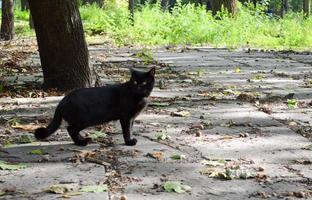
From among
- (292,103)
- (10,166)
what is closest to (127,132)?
(10,166)

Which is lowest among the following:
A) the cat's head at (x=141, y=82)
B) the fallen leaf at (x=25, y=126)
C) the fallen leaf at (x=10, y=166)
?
the fallen leaf at (x=25, y=126)

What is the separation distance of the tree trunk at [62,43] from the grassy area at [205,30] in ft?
26.6

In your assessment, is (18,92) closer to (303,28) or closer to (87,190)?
(87,190)

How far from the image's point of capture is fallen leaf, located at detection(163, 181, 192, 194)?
3.20m

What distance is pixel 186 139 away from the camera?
4.55m

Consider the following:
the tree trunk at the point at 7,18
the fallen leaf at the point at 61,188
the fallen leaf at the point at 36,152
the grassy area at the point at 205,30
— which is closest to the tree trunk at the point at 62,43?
the fallen leaf at the point at 36,152

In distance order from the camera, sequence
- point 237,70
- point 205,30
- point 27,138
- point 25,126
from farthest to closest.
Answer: point 205,30, point 237,70, point 25,126, point 27,138

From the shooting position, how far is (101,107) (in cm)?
441

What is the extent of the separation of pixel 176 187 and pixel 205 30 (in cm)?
1237

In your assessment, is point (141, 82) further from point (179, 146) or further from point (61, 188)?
point (61, 188)

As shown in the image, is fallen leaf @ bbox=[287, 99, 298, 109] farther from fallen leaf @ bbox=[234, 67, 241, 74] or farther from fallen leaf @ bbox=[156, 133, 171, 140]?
fallen leaf @ bbox=[234, 67, 241, 74]

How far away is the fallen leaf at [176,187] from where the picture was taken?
320cm

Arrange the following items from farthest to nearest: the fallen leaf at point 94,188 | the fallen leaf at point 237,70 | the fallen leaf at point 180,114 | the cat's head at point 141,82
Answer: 1. the fallen leaf at point 237,70
2. the fallen leaf at point 180,114
3. the cat's head at point 141,82
4. the fallen leaf at point 94,188

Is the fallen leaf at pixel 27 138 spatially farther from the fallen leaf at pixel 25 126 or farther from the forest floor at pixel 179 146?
the fallen leaf at pixel 25 126
